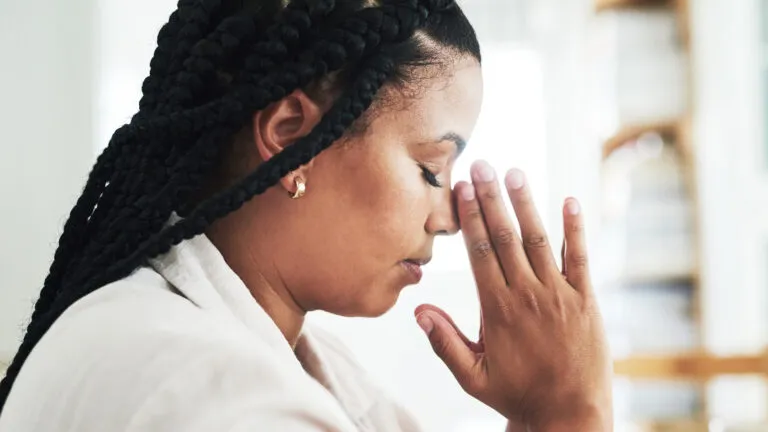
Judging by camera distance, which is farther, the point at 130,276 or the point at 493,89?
the point at 493,89

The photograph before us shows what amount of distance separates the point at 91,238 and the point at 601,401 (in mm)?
527

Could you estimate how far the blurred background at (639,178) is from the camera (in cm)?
259

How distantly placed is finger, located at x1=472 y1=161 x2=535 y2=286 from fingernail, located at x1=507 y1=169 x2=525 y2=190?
0.08 feet

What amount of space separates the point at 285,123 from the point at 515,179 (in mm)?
291

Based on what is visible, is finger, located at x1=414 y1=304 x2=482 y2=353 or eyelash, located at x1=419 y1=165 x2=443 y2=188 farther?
finger, located at x1=414 y1=304 x2=482 y2=353

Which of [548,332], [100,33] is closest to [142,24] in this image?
[100,33]

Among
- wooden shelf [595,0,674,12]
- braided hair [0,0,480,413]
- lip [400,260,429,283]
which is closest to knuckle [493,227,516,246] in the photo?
lip [400,260,429,283]

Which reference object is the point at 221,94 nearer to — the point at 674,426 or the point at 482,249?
the point at 482,249

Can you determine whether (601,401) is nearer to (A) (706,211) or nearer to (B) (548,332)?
(B) (548,332)

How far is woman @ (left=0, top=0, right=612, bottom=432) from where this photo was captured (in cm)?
64

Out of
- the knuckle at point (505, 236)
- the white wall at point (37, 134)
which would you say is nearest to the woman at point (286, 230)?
the knuckle at point (505, 236)

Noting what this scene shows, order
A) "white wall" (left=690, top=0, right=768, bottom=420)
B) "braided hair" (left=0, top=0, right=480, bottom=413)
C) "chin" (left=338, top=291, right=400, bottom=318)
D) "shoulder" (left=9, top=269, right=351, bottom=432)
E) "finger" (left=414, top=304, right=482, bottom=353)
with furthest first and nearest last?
"white wall" (left=690, top=0, right=768, bottom=420) → "finger" (left=414, top=304, right=482, bottom=353) → "chin" (left=338, top=291, right=400, bottom=318) → "braided hair" (left=0, top=0, right=480, bottom=413) → "shoulder" (left=9, top=269, right=351, bottom=432)

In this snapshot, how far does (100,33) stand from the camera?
6.11ft

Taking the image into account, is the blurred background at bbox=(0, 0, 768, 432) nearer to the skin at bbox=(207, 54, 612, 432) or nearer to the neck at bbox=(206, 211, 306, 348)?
the skin at bbox=(207, 54, 612, 432)
